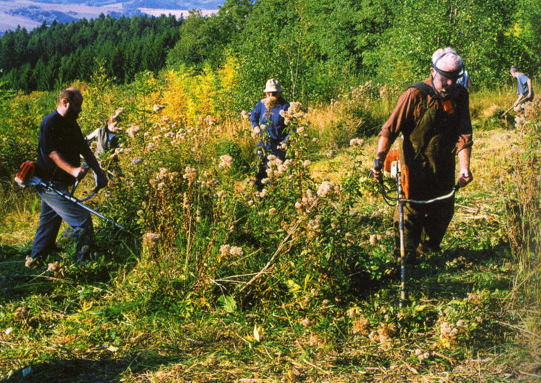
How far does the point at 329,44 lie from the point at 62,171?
39932mm

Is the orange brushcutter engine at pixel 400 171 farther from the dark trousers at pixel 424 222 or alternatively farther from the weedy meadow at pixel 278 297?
the dark trousers at pixel 424 222

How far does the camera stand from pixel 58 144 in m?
4.71

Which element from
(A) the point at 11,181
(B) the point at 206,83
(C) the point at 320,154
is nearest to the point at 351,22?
(B) the point at 206,83

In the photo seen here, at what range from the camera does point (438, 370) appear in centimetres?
269

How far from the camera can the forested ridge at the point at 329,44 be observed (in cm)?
1273

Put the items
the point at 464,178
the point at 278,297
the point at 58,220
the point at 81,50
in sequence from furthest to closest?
the point at 81,50
the point at 58,220
the point at 464,178
the point at 278,297

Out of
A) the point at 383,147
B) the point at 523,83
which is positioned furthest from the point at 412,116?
the point at 523,83

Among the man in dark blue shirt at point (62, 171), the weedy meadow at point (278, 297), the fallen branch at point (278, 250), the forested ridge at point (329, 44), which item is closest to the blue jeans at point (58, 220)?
the man in dark blue shirt at point (62, 171)

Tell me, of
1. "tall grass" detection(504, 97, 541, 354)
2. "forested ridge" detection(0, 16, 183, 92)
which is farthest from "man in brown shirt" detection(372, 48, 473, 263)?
"forested ridge" detection(0, 16, 183, 92)

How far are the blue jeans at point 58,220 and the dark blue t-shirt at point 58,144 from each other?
13 centimetres

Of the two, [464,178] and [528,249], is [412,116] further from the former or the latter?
[528,249]

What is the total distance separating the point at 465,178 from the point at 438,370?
A: 5.73ft

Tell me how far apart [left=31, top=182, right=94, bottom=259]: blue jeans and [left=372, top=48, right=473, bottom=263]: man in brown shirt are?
115 inches

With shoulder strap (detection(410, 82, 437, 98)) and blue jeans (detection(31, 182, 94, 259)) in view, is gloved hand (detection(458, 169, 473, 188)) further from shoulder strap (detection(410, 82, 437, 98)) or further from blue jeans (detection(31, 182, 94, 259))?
blue jeans (detection(31, 182, 94, 259))
